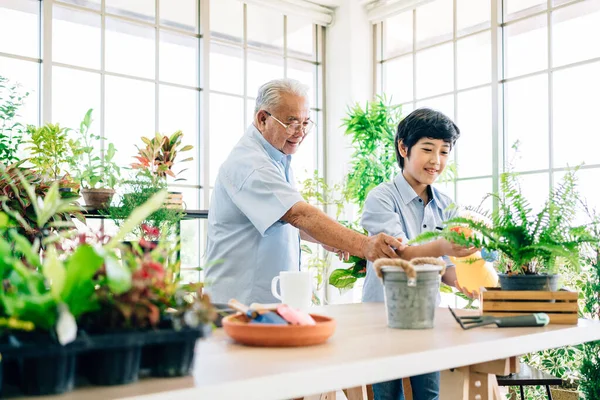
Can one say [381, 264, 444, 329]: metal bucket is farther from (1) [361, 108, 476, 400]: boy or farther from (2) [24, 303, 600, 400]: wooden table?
(1) [361, 108, 476, 400]: boy

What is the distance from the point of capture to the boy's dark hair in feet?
7.89

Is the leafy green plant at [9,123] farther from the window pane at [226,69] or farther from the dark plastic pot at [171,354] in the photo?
the dark plastic pot at [171,354]

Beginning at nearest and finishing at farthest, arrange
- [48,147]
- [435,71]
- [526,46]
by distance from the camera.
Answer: [48,147] → [526,46] → [435,71]

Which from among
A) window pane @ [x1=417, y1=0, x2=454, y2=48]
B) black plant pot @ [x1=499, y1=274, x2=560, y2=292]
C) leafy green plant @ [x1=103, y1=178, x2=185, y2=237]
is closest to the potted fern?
black plant pot @ [x1=499, y1=274, x2=560, y2=292]

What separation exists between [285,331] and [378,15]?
556 centimetres

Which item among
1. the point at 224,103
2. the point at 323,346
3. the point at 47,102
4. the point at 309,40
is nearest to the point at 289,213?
the point at 323,346

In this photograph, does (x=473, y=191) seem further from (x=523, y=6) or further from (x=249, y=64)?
(x=249, y=64)

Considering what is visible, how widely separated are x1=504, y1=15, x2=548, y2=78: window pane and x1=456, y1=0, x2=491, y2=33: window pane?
26cm

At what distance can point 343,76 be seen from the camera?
641cm

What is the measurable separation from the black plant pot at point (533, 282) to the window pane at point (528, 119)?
11.1ft

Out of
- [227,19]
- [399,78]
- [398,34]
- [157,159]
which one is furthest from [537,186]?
[227,19]

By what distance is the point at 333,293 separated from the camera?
6230 millimetres

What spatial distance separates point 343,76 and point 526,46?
73.9 inches

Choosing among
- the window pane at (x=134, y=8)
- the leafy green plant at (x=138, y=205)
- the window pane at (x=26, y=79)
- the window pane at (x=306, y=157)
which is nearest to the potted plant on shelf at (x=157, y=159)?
the leafy green plant at (x=138, y=205)
